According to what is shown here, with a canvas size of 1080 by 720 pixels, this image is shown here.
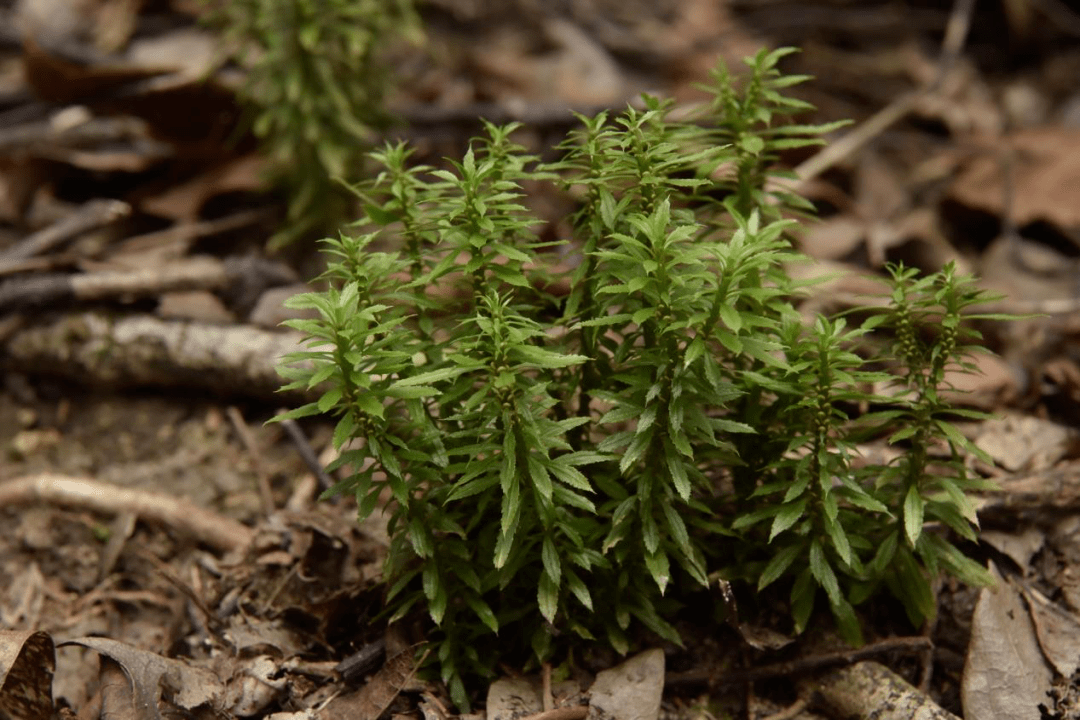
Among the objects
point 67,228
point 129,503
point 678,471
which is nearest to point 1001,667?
point 678,471

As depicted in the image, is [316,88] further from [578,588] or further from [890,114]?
[890,114]

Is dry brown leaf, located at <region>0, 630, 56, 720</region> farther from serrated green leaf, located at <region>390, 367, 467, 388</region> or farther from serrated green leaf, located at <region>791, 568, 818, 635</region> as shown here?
serrated green leaf, located at <region>791, 568, 818, 635</region>

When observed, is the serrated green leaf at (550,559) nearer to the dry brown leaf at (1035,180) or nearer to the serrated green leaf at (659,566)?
the serrated green leaf at (659,566)

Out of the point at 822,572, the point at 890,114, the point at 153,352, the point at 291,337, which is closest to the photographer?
the point at 822,572

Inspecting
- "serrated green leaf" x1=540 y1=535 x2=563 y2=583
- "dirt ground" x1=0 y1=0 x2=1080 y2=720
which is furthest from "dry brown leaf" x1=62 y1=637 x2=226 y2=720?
"serrated green leaf" x1=540 y1=535 x2=563 y2=583

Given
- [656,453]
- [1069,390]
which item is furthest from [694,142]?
[1069,390]
